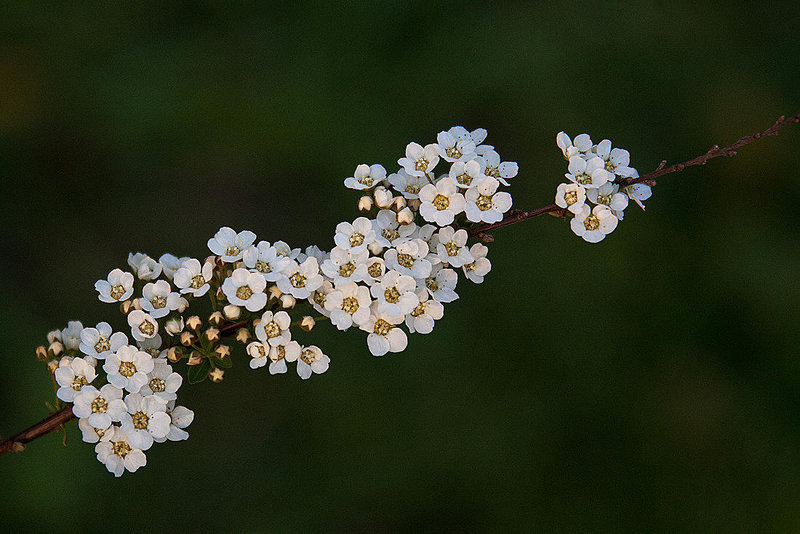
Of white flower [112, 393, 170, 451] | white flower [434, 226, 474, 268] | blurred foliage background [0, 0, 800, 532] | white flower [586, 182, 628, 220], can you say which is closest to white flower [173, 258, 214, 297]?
white flower [112, 393, 170, 451]

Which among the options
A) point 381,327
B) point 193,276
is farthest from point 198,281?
point 381,327

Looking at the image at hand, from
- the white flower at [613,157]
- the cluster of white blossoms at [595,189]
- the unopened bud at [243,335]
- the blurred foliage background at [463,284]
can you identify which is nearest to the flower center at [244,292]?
the unopened bud at [243,335]

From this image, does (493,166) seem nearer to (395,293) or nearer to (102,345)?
(395,293)

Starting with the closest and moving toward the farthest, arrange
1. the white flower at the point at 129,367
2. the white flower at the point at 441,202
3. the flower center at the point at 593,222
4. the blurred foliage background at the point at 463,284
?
1. the white flower at the point at 129,367
2. the white flower at the point at 441,202
3. the flower center at the point at 593,222
4. the blurred foliage background at the point at 463,284

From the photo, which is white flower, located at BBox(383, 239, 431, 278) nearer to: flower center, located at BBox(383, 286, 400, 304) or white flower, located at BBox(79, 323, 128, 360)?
flower center, located at BBox(383, 286, 400, 304)

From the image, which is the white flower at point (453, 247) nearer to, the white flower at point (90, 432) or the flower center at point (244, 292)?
the flower center at point (244, 292)

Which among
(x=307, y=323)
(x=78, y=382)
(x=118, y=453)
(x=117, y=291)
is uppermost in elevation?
(x=117, y=291)
